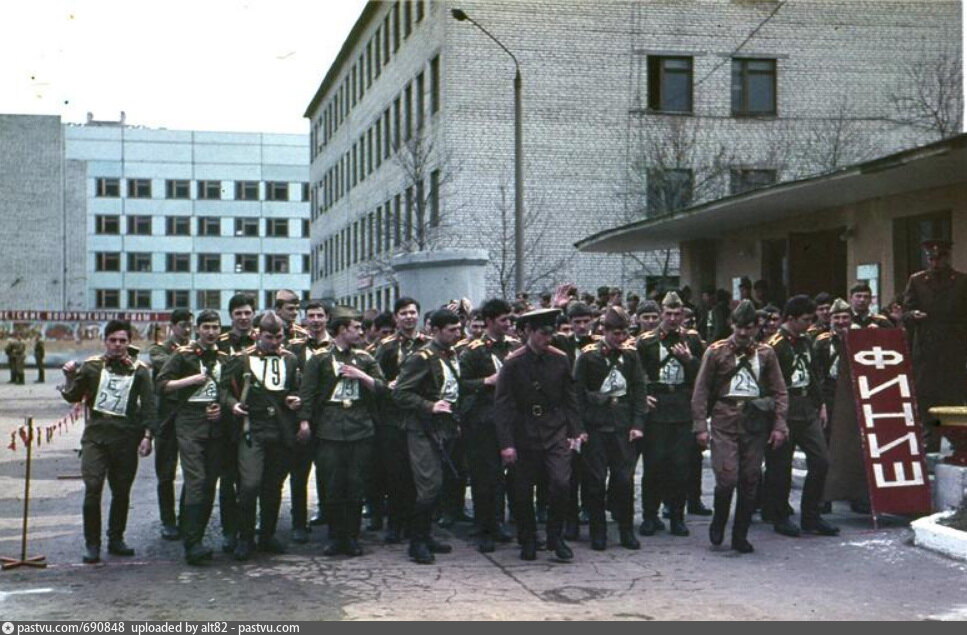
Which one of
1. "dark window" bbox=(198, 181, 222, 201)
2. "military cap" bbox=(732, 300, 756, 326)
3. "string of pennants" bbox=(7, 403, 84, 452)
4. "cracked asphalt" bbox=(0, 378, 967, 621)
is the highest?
"dark window" bbox=(198, 181, 222, 201)

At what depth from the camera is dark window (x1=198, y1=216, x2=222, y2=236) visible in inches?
3514

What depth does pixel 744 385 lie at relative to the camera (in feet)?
32.0

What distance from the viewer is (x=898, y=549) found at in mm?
9531

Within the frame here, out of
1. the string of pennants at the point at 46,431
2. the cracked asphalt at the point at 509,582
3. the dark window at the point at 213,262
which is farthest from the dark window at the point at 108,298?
the cracked asphalt at the point at 509,582

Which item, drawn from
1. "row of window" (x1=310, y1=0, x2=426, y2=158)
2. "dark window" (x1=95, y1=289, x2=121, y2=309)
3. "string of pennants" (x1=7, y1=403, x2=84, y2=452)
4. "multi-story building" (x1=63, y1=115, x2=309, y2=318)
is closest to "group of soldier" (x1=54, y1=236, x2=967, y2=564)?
"string of pennants" (x1=7, y1=403, x2=84, y2=452)

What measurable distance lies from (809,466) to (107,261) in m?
82.7

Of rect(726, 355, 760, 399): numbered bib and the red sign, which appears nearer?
rect(726, 355, 760, 399): numbered bib

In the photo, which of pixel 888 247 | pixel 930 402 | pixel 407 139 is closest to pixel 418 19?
pixel 407 139

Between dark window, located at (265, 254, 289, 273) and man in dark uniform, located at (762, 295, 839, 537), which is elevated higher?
dark window, located at (265, 254, 289, 273)

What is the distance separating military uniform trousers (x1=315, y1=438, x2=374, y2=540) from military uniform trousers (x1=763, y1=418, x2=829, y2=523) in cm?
350

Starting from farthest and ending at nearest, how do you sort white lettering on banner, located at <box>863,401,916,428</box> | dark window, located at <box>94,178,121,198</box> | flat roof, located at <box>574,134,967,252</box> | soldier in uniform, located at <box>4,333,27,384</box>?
dark window, located at <box>94,178,121,198</box> < soldier in uniform, located at <box>4,333,27,384</box> < flat roof, located at <box>574,134,967,252</box> < white lettering on banner, located at <box>863,401,916,428</box>

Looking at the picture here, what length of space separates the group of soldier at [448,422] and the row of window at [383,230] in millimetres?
24475

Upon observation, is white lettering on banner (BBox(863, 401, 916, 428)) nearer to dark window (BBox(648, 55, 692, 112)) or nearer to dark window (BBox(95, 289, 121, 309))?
dark window (BBox(648, 55, 692, 112))

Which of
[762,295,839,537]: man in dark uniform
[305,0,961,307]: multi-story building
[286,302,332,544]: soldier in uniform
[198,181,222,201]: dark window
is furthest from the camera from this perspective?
[198,181,222,201]: dark window
